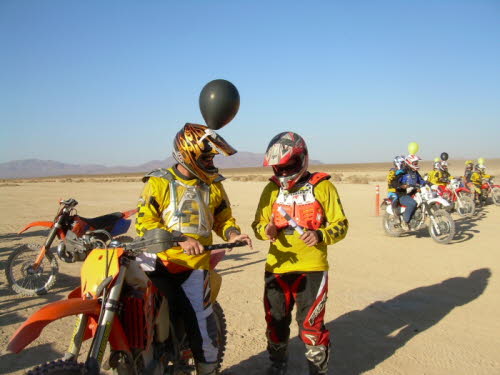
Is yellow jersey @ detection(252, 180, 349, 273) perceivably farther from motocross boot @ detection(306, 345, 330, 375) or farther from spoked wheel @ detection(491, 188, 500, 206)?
spoked wheel @ detection(491, 188, 500, 206)

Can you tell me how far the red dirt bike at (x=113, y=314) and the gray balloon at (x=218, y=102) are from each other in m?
1.37

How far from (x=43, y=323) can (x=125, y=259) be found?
1.63 ft

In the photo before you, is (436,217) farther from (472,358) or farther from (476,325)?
(472,358)

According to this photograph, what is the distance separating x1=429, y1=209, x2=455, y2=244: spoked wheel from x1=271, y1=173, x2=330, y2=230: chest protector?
24.3 ft

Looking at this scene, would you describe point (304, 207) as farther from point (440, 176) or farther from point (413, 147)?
point (440, 176)

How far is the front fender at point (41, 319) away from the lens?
1.91 metres

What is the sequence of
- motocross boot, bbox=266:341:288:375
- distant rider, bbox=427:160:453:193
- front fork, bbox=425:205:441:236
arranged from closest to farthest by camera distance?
motocross boot, bbox=266:341:288:375 → front fork, bbox=425:205:441:236 → distant rider, bbox=427:160:453:193

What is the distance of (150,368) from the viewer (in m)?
2.45

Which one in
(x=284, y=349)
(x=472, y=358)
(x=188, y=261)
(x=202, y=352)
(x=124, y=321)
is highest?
(x=188, y=261)

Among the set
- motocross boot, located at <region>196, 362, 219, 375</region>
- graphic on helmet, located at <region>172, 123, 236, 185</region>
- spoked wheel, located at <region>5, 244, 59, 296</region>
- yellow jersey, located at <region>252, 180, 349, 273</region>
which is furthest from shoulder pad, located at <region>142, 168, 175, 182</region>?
spoked wheel, located at <region>5, 244, 59, 296</region>

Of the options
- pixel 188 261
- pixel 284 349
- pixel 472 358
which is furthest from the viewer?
pixel 472 358

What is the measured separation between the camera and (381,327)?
4.73 m

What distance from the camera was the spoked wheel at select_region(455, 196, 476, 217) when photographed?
14.0 meters

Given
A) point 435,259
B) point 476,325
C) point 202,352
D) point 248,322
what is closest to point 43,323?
point 202,352
